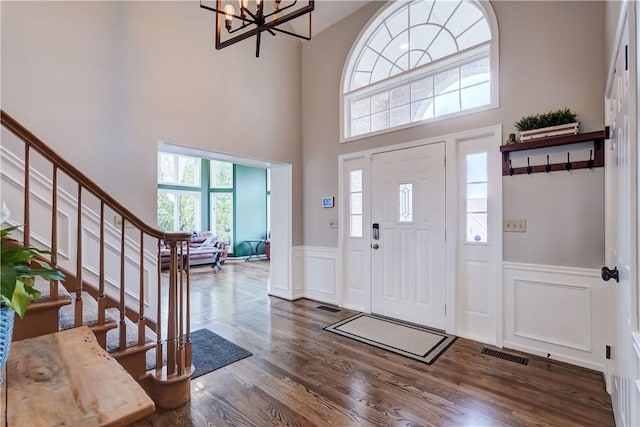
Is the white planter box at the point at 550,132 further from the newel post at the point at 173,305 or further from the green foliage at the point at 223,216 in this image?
the green foliage at the point at 223,216

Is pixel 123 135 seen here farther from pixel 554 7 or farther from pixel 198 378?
pixel 554 7

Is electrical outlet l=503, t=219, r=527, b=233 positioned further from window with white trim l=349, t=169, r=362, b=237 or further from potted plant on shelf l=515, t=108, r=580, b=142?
window with white trim l=349, t=169, r=362, b=237

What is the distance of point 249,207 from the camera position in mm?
9688

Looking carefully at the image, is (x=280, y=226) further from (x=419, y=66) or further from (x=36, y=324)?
(x=36, y=324)

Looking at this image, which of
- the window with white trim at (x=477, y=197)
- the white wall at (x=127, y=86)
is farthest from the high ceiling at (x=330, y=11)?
the window with white trim at (x=477, y=197)

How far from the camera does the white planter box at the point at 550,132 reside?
2.43 metres

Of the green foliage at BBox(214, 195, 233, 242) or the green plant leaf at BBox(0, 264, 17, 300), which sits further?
the green foliage at BBox(214, 195, 233, 242)

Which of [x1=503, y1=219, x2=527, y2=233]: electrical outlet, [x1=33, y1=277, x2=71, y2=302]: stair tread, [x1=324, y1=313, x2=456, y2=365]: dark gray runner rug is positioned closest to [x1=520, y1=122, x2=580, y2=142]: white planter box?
[x1=503, y1=219, x2=527, y2=233]: electrical outlet

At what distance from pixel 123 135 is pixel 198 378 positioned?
2286mm

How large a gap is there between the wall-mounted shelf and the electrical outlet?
0.43 meters

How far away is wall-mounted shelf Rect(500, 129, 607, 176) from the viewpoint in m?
2.36

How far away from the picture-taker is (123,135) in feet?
9.55

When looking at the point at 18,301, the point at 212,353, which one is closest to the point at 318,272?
the point at 212,353

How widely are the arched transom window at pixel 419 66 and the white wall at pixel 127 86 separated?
135 cm
